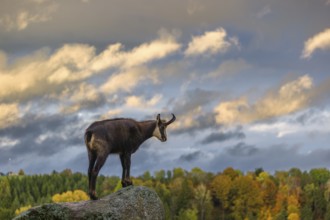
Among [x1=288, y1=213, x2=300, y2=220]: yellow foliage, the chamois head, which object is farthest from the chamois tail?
[x1=288, y1=213, x2=300, y2=220]: yellow foliage

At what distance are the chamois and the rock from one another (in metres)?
0.60

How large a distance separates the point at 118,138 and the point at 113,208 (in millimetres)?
2821

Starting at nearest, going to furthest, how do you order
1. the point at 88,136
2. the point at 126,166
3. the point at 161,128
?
the point at 88,136, the point at 126,166, the point at 161,128

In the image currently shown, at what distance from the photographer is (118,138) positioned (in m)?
24.3

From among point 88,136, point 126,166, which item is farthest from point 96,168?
point 126,166

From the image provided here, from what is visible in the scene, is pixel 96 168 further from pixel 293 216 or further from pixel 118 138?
pixel 293 216

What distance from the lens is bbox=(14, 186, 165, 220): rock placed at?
22.2 m

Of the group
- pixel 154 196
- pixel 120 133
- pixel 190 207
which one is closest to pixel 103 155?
pixel 120 133

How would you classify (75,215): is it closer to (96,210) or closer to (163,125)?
(96,210)

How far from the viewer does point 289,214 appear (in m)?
188

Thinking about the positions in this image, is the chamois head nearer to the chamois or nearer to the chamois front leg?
the chamois

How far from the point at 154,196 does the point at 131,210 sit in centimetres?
150

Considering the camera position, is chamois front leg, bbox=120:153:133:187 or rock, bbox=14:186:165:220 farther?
chamois front leg, bbox=120:153:133:187

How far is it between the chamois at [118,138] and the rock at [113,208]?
0.60 metres
